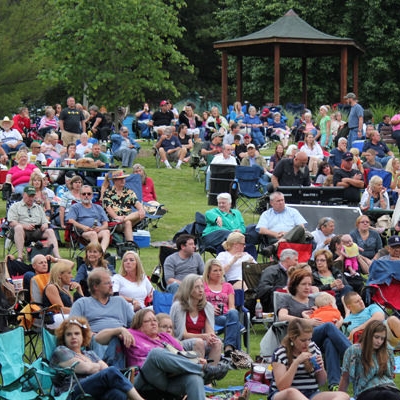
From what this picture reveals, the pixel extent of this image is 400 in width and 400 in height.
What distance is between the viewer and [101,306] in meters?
9.70

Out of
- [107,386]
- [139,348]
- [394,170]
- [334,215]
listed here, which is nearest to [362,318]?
[139,348]

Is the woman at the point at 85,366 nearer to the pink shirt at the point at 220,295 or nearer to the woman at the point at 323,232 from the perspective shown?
the pink shirt at the point at 220,295

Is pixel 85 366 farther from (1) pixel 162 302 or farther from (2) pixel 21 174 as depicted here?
(2) pixel 21 174

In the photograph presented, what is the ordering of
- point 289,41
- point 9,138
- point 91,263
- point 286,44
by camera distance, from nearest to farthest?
point 91,263 → point 9,138 → point 289,41 → point 286,44

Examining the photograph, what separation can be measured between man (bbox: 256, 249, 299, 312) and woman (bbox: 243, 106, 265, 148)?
1441 cm

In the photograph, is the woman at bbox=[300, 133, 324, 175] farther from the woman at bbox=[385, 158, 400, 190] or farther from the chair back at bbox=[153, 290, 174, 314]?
the chair back at bbox=[153, 290, 174, 314]

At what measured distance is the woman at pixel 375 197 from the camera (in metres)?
15.8

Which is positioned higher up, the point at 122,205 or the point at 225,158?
the point at 122,205

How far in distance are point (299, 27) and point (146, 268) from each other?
1907 cm

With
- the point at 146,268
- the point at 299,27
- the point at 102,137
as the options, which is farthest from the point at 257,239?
the point at 299,27

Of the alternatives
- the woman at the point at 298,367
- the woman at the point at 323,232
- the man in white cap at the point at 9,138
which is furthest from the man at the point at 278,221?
the man in white cap at the point at 9,138

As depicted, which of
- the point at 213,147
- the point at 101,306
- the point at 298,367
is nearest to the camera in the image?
the point at 298,367

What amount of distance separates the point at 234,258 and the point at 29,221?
3188 mm

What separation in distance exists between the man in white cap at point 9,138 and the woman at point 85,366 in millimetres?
14078
